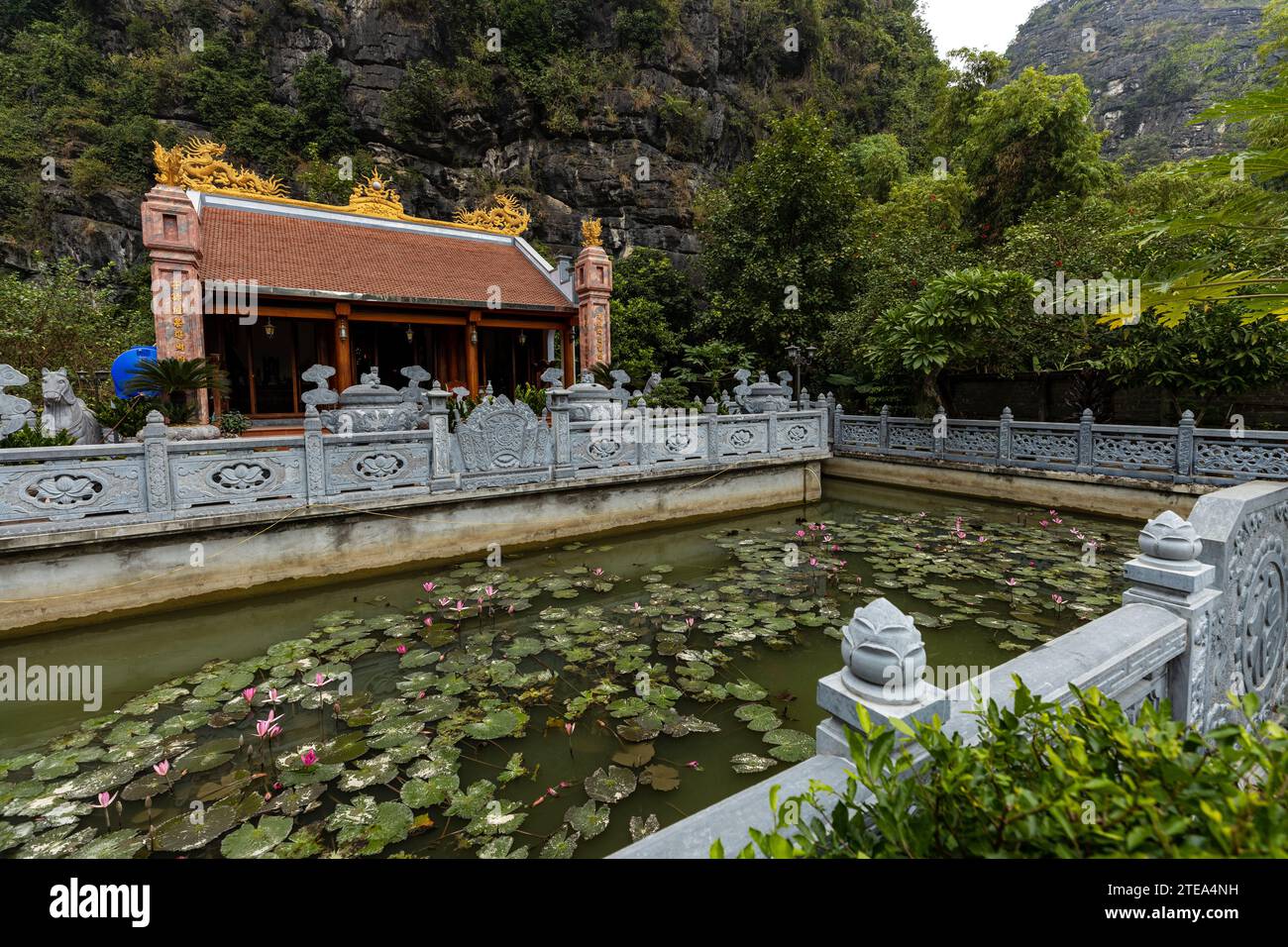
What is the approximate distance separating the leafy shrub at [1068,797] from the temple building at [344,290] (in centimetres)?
Answer: 1246

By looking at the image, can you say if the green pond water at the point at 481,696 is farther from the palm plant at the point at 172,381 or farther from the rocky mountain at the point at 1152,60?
the rocky mountain at the point at 1152,60

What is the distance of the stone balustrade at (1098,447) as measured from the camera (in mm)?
7656

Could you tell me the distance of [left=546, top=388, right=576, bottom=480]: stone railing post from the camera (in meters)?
7.70

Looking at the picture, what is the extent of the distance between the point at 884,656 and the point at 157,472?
21.3 feet

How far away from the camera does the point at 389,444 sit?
6.75m

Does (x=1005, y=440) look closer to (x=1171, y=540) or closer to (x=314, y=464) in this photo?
(x=1171, y=540)

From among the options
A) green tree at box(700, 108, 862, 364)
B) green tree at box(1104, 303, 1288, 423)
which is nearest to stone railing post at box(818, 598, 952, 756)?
green tree at box(1104, 303, 1288, 423)

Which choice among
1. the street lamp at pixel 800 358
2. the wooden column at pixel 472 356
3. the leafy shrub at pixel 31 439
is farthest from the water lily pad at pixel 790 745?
the wooden column at pixel 472 356

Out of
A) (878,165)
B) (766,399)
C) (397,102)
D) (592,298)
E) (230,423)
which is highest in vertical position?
(397,102)

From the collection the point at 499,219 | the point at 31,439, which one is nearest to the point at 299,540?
the point at 31,439

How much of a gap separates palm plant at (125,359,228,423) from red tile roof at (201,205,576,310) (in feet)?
11.2

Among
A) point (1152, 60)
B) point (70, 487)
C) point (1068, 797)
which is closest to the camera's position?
point (1068, 797)

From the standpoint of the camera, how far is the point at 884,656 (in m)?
1.63
